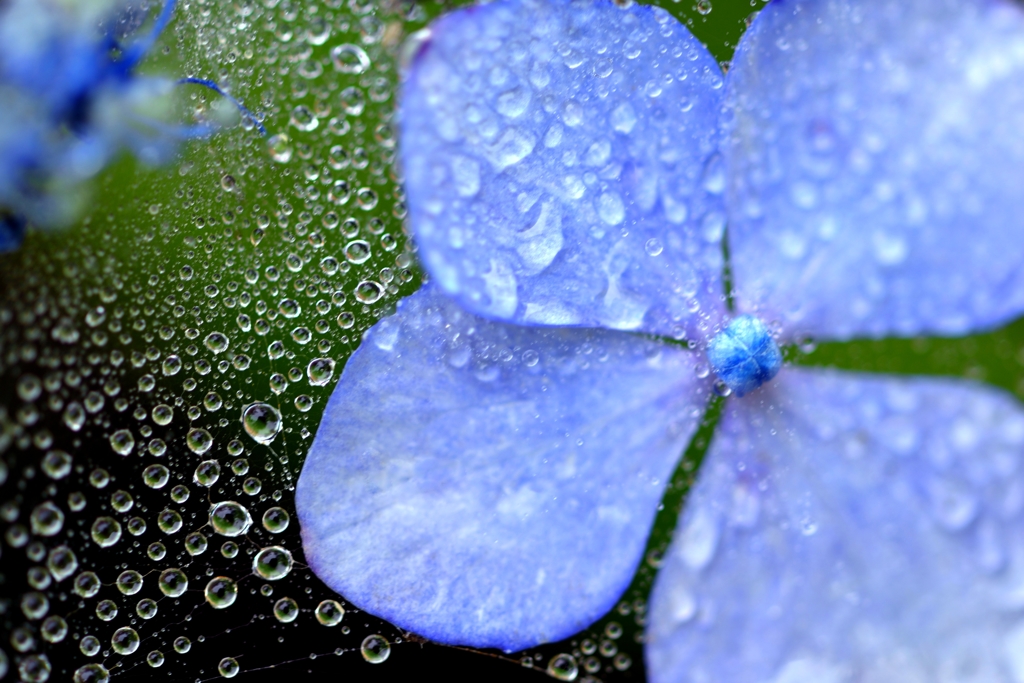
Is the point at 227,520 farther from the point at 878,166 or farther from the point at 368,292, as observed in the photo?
the point at 878,166

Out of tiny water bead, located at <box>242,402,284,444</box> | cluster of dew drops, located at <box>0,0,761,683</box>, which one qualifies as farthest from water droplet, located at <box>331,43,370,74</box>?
tiny water bead, located at <box>242,402,284,444</box>

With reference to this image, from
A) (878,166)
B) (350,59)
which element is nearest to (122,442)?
(350,59)

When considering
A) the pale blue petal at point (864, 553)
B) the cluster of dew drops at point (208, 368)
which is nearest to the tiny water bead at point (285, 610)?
the cluster of dew drops at point (208, 368)

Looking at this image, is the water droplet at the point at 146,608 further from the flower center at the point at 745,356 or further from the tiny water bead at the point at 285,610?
the flower center at the point at 745,356

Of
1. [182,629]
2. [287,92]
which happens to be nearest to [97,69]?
[287,92]

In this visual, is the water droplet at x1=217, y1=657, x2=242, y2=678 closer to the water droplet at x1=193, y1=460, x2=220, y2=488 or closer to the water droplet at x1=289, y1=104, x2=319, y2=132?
the water droplet at x1=193, y1=460, x2=220, y2=488

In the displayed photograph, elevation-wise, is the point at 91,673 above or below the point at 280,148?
below
